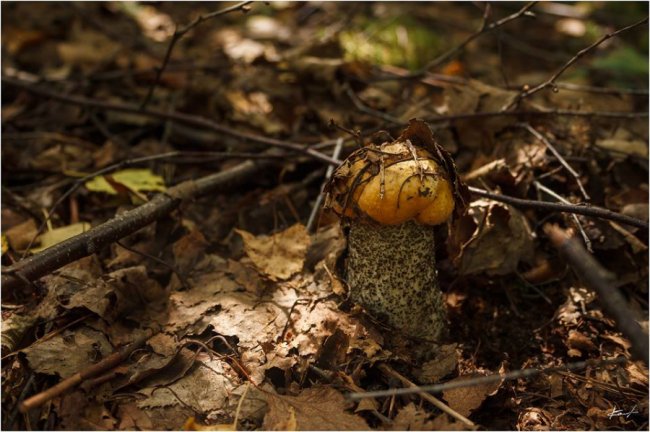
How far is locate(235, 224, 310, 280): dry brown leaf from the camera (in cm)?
291

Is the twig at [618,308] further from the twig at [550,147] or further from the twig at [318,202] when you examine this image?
the twig at [318,202]

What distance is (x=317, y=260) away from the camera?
3.03 metres

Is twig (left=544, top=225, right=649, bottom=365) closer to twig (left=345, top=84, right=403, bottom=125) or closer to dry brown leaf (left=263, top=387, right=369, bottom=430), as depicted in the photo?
dry brown leaf (left=263, top=387, right=369, bottom=430)

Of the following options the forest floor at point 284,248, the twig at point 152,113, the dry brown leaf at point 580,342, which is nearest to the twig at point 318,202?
the forest floor at point 284,248

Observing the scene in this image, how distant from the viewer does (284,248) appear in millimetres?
3041

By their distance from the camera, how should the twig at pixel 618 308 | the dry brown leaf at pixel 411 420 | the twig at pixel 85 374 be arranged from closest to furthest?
the twig at pixel 618 308 < the twig at pixel 85 374 < the dry brown leaf at pixel 411 420

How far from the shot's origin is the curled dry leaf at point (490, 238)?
9.94 feet

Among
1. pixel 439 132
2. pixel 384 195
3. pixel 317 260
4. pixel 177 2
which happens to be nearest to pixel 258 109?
pixel 439 132

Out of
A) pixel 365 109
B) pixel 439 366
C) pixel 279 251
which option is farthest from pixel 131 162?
pixel 439 366

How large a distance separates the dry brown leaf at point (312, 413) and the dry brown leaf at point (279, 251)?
29.5 inches

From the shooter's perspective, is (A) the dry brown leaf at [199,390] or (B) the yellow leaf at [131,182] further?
(B) the yellow leaf at [131,182]
